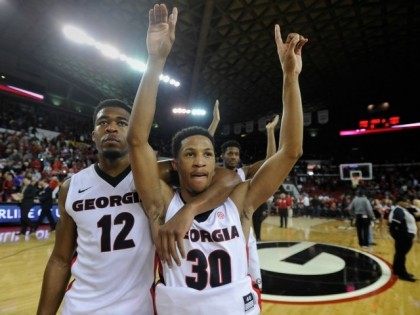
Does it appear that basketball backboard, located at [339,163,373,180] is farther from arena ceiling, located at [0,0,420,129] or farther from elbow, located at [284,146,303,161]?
elbow, located at [284,146,303,161]

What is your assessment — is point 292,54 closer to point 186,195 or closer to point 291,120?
point 291,120

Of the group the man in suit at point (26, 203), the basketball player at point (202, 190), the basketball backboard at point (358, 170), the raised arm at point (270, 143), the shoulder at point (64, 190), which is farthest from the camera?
the basketball backboard at point (358, 170)

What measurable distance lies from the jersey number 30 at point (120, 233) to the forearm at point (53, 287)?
0.42 m

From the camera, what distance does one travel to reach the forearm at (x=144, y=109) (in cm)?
155

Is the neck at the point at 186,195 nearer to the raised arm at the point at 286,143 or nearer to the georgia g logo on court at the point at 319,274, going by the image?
the raised arm at the point at 286,143

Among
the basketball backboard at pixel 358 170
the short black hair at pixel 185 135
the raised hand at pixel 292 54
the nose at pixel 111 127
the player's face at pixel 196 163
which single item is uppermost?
the basketball backboard at pixel 358 170

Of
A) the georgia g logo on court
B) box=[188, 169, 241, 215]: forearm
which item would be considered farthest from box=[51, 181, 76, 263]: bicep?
the georgia g logo on court

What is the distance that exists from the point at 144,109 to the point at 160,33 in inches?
15.8

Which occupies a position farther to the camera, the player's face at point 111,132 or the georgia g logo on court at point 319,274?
the georgia g logo on court at point 319,274

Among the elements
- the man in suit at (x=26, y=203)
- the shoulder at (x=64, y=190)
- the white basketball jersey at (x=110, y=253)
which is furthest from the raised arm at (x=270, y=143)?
the man in suit at (x=26, y=203)

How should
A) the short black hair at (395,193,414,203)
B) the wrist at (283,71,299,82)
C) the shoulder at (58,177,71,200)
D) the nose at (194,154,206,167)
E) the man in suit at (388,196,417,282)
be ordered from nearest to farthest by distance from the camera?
the nose at (194,154,206,167) < the wrist at (283,71,299,82) < the shoulder at (58,177,71,200) < the man in suit at (388,196,417,282) < the short black hair at (395,193,414,203)

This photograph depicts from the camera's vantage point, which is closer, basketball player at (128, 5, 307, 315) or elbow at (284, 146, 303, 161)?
basketball player at (128, 5, 307, 315)

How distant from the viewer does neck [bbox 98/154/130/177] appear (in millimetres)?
1887

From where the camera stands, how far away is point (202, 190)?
5.59 feet
